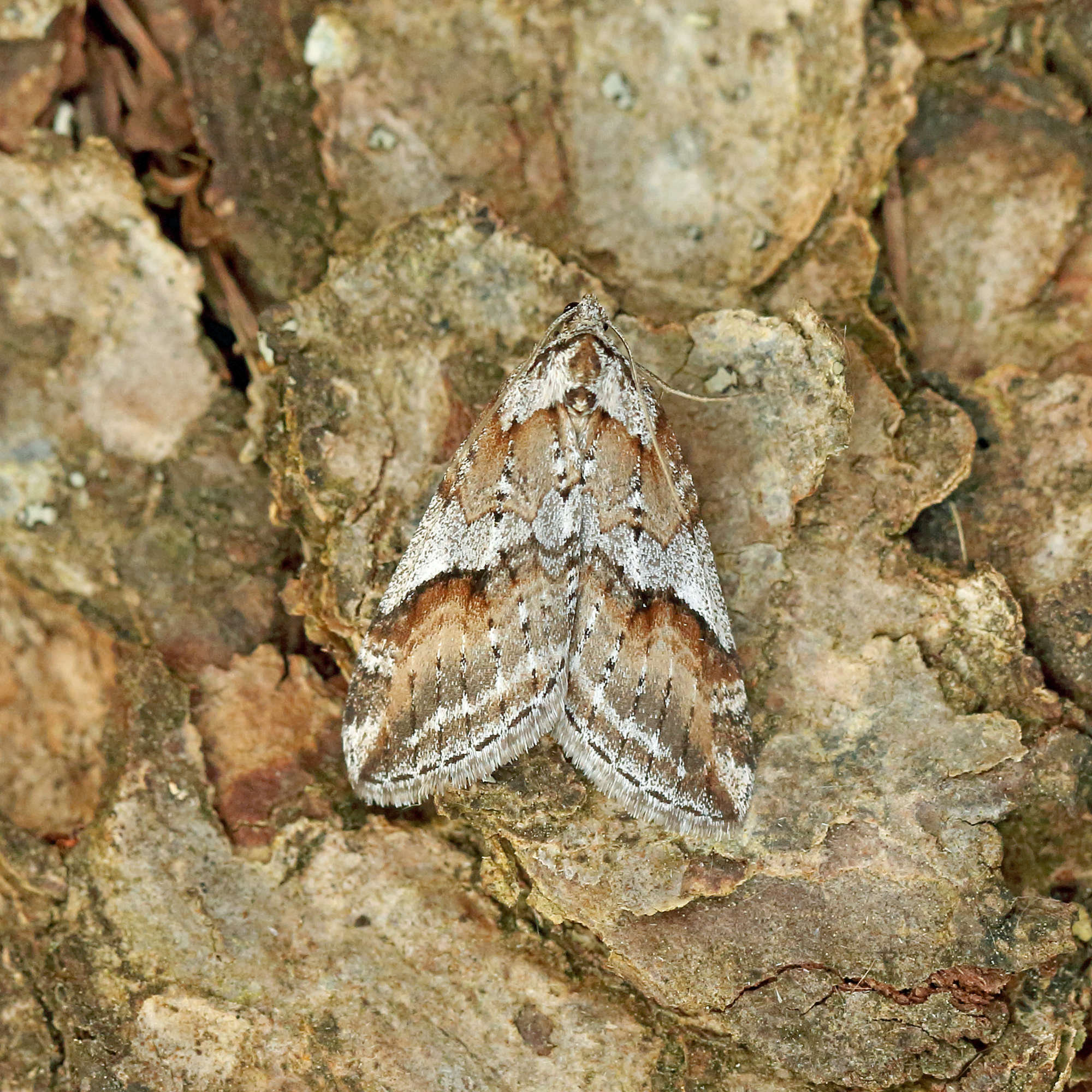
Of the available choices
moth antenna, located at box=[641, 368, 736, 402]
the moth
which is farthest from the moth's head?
moth antenna, located at box=[641, 368, 736, 402]

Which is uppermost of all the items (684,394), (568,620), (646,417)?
(684,394)

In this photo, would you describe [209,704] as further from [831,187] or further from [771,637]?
[831,187]

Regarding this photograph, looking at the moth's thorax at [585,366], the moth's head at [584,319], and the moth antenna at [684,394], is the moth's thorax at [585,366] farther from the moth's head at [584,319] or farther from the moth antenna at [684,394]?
the moth antenna at [684,394]

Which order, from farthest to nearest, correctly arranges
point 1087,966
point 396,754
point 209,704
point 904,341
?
point 904,341 → point 209,704 → point 396,754 → point 1087,966

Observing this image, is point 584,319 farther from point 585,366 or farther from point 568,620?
point 568,620

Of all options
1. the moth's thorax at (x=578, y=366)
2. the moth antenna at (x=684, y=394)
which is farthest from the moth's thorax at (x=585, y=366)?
the moth antenna at (x=684, y=394)

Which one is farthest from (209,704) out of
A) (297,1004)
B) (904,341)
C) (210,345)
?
(904,341)

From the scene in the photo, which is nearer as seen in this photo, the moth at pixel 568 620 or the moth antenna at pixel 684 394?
the moth at pixel 568 620

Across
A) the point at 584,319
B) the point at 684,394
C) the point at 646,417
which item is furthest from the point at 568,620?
the point at 584,319

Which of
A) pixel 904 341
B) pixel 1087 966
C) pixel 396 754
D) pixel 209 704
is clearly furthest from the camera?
pixel 904 341
